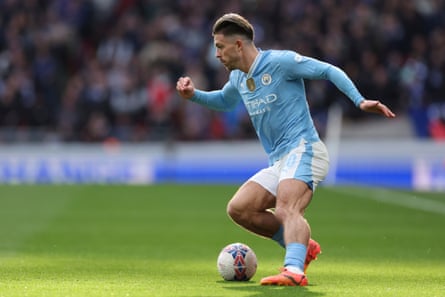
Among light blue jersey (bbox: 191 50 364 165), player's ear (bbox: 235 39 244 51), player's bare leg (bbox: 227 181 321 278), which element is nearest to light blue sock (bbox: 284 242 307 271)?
player's bare leg (bbox: 227 181 321 278)

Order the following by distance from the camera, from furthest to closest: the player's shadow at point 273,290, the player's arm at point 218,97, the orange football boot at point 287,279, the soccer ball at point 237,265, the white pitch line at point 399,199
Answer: the white pitch line at point 399,199 < the player's arm at point 218,97 < the soccer ball at point 237,265 < the orange football boot at point 287,279 < the player's shadow at point 273,290

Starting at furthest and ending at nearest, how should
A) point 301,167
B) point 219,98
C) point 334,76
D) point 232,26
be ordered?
point 219,98 → point 232,26 → point 301,167 → point 334,76

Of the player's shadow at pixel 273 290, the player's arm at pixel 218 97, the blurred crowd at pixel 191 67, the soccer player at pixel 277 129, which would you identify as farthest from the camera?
the blurred crowd at pixel 191 67

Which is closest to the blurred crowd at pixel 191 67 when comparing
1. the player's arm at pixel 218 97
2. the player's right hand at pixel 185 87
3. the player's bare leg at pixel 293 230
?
the player's arm at pixel 218 97

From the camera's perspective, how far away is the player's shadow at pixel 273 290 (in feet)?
27.4

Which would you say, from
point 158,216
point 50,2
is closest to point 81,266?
point 158,216

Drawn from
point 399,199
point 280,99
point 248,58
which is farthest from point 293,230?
point 399,199

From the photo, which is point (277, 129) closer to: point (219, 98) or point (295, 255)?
point (219, 98)

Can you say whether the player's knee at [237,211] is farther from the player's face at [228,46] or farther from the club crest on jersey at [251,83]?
the player's face at [228,46]

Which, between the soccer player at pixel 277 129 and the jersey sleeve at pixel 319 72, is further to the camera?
the soccer player at pixel 277 129

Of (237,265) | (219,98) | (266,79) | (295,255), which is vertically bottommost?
(237,265)

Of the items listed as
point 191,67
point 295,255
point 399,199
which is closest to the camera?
point 295,255

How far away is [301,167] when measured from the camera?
364 inches

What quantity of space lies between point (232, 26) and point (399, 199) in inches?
515
